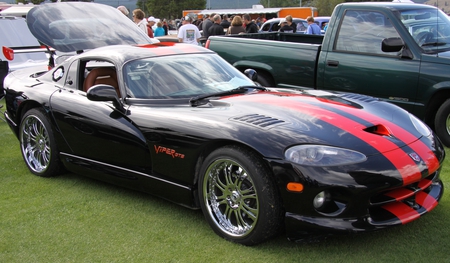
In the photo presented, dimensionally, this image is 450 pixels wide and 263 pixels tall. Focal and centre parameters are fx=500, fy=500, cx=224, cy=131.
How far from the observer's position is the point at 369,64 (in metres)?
6.25

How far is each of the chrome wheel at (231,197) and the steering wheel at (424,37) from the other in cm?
373

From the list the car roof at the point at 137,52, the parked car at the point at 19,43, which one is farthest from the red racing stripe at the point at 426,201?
the parked car at the point at 19,43

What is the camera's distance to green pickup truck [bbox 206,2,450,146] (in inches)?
231

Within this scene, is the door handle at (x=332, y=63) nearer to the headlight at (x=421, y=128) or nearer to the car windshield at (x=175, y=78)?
the car windshield at (x=175, y=78)

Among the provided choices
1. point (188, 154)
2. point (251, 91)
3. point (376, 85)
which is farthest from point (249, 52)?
point (188, 154)

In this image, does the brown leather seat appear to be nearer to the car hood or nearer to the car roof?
the car roof

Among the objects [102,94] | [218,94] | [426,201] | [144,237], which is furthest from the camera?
[218,94]

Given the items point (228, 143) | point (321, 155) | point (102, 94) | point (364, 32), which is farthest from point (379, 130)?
point (364, 32)

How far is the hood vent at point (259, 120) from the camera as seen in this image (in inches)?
134

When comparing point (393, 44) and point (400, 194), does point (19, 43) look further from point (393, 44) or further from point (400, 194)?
point (400, 194)

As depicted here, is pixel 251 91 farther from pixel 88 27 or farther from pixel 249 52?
pixel 88 27

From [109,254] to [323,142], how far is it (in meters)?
1.62

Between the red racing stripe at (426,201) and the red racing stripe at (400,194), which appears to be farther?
the red racing stripe at (426,201)

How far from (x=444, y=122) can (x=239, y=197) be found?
136 inches
